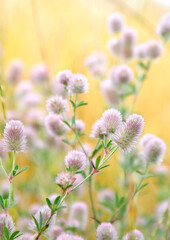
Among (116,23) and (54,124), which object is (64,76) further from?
Answer: (116,23)

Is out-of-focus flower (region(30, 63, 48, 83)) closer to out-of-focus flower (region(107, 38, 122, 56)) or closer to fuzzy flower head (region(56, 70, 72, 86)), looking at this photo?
out-of-focus flower (region(107, 38, 122, 56))

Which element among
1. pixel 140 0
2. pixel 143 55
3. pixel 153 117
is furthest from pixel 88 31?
pixel 143 55

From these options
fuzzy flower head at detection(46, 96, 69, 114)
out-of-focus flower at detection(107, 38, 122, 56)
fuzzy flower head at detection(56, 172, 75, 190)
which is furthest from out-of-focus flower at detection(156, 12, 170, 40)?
fuzzy flower head at detection(56, 172, 75, 190)

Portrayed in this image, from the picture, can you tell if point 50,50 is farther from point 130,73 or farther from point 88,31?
point 130,73

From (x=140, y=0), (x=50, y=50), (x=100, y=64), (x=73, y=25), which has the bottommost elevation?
(x=100, y=64)

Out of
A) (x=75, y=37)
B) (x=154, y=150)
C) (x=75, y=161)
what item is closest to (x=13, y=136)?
(x=75, y=161)
